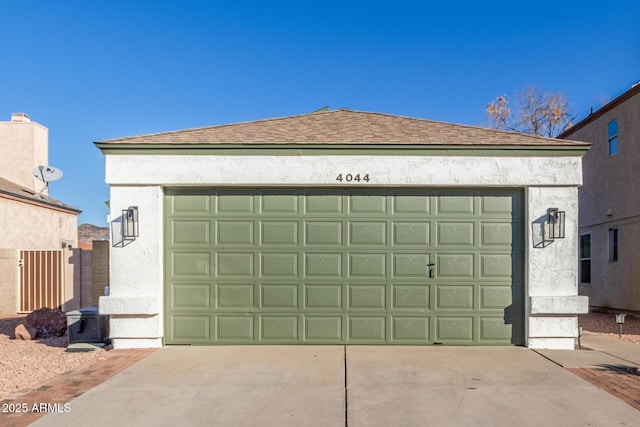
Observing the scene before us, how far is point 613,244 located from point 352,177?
9060 mm

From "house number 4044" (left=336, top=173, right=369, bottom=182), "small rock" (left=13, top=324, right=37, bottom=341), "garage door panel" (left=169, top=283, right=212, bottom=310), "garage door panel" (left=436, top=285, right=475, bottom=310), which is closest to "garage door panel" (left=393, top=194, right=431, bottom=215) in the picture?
"house number 4044" (left=336, top=173, right=369, bottom=182)

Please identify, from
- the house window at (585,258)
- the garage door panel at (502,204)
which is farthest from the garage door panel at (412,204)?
the house window at (585,258)

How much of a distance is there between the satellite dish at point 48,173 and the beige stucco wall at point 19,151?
349 centimetres

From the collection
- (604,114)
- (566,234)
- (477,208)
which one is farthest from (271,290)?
(604,114)

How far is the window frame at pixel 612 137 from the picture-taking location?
12.3 metres

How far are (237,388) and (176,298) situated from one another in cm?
271

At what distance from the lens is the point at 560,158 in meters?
7.68

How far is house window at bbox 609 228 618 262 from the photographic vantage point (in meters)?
12.4

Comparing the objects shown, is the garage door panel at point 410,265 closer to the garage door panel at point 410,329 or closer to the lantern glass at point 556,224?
the garage door panel at point 410,329

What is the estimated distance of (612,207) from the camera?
41.0 ft

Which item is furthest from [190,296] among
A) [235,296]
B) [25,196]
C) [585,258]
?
[585,258]

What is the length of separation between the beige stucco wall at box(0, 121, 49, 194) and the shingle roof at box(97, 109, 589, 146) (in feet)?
47.1

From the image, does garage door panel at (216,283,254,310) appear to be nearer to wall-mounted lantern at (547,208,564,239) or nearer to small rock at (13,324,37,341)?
small rock at (13,324,37,341)

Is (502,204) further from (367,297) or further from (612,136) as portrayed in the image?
(612,136)
